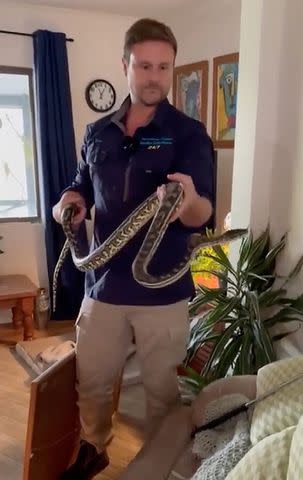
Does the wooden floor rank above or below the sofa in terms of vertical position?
below

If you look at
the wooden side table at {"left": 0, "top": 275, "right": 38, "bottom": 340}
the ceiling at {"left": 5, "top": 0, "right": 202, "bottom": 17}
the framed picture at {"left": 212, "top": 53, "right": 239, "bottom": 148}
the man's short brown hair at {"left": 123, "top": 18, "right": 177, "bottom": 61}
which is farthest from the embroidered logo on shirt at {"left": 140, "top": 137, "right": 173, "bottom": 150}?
the ceiling at {"left": 5, "top": 0, "right": 202, "bottom": 17}

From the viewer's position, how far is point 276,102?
75.0 inches

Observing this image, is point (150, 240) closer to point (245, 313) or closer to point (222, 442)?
point (222, 442)

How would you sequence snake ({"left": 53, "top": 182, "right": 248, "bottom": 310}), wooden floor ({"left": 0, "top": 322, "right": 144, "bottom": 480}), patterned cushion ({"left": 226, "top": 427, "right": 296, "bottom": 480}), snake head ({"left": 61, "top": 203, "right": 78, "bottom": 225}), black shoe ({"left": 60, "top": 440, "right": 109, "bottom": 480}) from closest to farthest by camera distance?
1. patterned cushion ({"left": 226, "top": 427, "right": 296, "bottom": 480})
2. snake ({"left": 53, "top": 182, "right": 248, "bottom": 310})
3. snake head ({"left": 61, "top": 203, "right": 78, "bottom": 225})
4. black shoe ({"left": 60, "top": 440, "right": 109, "bottom": 480})
5. wooden floor ({"left": 0, "top": 322, "right": 144, "bottom": 480})

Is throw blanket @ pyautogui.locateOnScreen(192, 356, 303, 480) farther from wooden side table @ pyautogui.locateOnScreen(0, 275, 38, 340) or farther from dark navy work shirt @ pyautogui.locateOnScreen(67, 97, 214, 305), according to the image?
wooden side table @ pyautogui.locateOnScreen(0, 275, 38, 340)

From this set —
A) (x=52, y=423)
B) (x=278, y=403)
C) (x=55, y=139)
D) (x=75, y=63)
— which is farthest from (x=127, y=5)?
(x=278, y=403)

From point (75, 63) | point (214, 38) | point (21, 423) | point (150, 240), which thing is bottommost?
point (21, 423)

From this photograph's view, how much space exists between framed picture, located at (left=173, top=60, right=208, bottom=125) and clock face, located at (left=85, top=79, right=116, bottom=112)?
551 millimetres

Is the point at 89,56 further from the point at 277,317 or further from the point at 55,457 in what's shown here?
the point at 55,457

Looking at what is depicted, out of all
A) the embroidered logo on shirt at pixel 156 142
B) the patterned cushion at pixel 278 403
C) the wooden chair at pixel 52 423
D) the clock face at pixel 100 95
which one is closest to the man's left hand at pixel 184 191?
the embroidered logo on shirt at pixel 156 142

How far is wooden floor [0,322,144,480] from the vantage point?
6.58 ft

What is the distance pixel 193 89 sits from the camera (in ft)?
12.4

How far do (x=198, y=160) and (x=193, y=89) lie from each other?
2671 millimetres

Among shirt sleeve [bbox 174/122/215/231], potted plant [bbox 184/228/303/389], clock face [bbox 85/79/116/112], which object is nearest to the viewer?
shirt sleeve [bbox 174/122/215/231]
